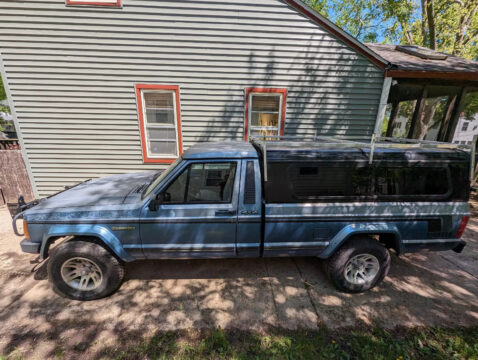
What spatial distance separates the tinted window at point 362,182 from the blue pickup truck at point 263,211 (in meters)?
0.01

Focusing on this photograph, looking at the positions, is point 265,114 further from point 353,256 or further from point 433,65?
point 433,65

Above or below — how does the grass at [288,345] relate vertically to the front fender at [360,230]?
below

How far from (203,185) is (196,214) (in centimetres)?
39

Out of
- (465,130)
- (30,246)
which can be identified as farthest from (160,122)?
(465,130)

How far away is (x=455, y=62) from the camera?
5.29 metres

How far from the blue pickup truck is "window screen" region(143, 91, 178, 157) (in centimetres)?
303

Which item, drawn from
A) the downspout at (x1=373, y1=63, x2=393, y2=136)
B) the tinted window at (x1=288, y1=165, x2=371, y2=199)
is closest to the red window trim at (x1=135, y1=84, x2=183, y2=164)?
the tinted window at (x1=288, y1=165, x2=371, y2=199)

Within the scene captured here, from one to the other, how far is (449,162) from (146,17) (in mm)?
6187

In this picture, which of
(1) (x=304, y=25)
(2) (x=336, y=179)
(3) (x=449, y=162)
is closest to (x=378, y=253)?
(2) (x=336, y=179)

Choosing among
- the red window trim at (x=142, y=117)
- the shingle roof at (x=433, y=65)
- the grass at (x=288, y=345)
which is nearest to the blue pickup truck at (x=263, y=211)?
the grass at (x=288, y=345)

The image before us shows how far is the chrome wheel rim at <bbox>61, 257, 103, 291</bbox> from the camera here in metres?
2.55

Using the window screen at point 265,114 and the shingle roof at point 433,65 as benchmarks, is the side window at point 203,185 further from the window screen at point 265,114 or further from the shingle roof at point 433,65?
the shingle roof at point 433,65

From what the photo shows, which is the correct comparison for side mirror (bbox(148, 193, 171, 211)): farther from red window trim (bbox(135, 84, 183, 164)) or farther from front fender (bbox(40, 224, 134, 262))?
red window trim (bbox(135, 84, 183, 164))

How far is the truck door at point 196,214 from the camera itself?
2477 mm
